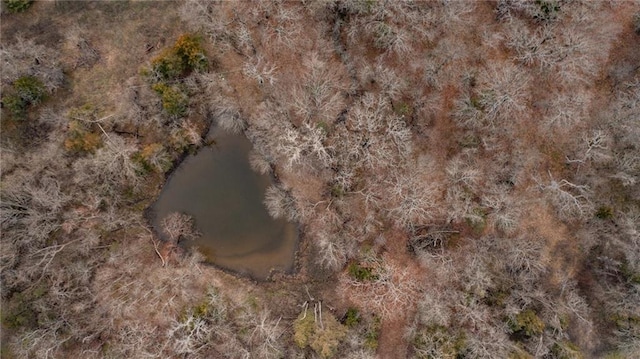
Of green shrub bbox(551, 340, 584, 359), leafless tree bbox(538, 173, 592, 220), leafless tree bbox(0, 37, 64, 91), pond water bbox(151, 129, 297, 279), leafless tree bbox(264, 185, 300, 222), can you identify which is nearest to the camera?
green shrub bbox(551, 340, 584, 359)

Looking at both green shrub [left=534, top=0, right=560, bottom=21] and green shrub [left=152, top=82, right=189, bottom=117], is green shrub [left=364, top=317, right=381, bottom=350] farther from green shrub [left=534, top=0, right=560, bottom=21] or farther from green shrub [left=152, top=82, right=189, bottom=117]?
green shrub [left=534, top=0, right=560, bottom=21]

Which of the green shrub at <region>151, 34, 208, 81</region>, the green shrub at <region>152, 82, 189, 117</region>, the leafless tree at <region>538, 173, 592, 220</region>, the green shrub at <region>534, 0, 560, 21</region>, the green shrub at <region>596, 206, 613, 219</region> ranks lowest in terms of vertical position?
the green shrub at <region>596, 206, 613, 219</region>

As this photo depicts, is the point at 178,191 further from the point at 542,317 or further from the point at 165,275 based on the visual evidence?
the point at 542,317

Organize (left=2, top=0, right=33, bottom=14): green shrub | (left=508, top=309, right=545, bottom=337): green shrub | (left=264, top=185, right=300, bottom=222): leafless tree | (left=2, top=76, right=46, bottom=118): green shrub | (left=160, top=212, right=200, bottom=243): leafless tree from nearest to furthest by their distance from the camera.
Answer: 1. (left=508, top=309, right=545, bottom=337): green shrub
2. (left=2, top=76, right=46, bottom=118): green shrub
3. (left=2, top=0, right=33, bottom=14): green shrub
4. (left=160, top=212, right=200, bottom=243): leafless tree
5. (left=264, top=185, right=300, bottom=222): leafless tree

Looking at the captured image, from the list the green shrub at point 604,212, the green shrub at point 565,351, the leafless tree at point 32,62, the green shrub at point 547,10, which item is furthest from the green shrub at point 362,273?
the leafless tree at point 32,62

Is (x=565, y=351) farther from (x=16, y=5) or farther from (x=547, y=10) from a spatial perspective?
(x=16, y=5)

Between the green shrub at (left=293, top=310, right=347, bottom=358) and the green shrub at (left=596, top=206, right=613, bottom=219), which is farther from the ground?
the green shrub at (left=596, top=206, right=613, bottom=219)

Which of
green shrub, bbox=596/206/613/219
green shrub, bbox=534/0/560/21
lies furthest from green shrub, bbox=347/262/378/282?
green shrub, bbox=534/0/560/21

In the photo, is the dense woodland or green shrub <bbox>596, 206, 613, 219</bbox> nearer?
the dense woodland
